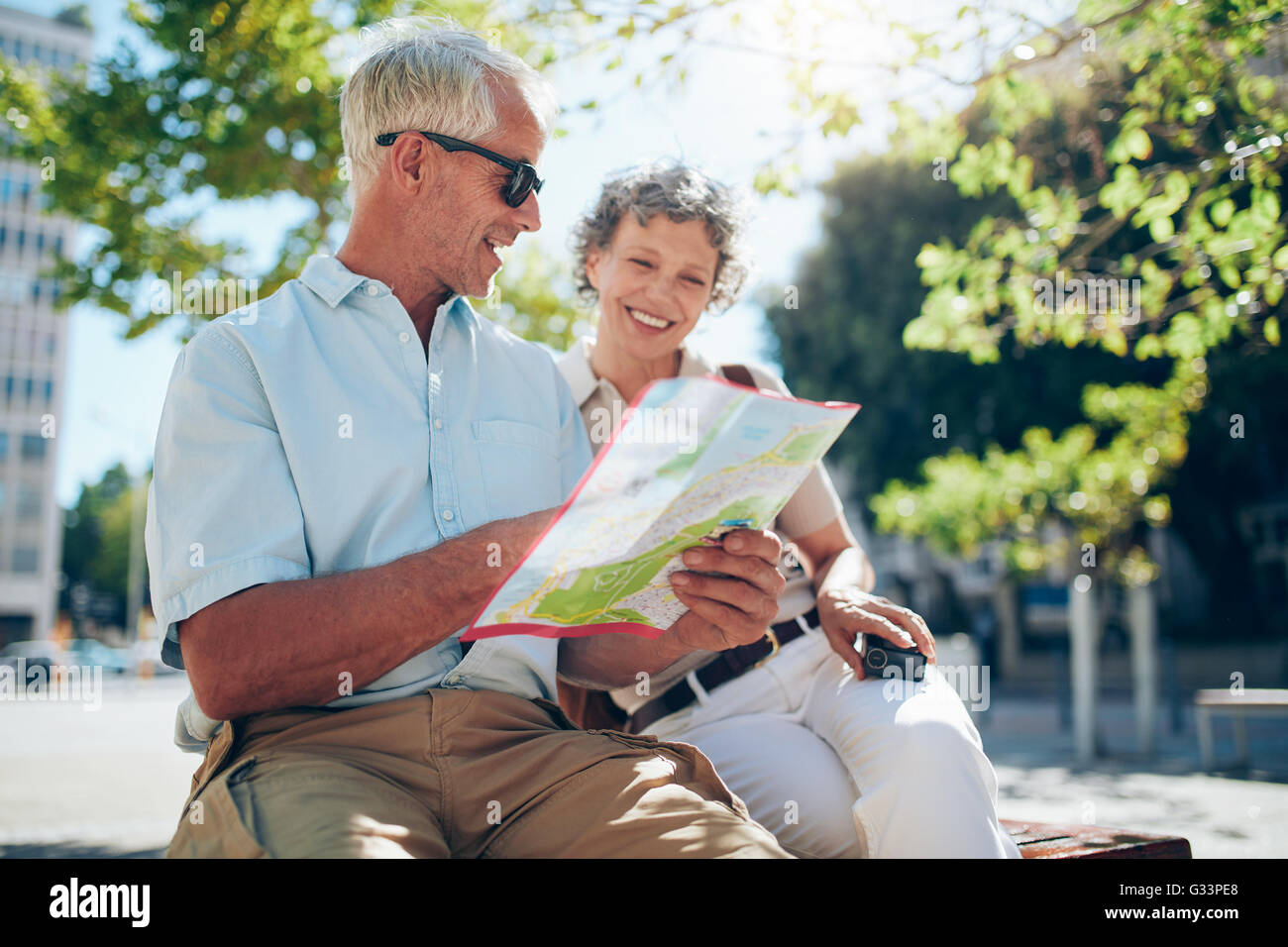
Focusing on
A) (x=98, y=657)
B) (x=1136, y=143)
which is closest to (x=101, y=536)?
(x=98, y=657)

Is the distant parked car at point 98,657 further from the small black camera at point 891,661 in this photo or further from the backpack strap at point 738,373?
the small black camera at point 891,661

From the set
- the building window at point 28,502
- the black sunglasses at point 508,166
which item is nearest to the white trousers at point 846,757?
the black sunglasses at point 508,166

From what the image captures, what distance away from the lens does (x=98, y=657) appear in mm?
42719

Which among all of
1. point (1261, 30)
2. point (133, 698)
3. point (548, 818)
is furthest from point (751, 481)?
point (133, 698)

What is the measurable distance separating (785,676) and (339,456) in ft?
4.04

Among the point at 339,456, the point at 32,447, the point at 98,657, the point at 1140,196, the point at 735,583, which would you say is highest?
the point at 32,447

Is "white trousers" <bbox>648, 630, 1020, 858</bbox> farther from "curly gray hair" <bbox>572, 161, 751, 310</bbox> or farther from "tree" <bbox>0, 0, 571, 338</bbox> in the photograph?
"tree" <bbox>0, 0, 571, 338</bbox>

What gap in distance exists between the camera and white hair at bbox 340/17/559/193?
216 cm

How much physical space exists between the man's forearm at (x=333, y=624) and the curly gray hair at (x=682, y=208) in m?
1.57

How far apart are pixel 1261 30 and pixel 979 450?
1870 cm

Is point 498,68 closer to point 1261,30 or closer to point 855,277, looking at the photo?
point 1261,30

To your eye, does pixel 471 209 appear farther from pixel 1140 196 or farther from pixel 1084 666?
pixel 1084 666

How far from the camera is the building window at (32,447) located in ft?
174

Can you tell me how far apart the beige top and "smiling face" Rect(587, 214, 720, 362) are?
12cm
